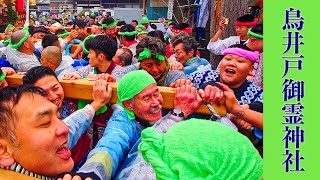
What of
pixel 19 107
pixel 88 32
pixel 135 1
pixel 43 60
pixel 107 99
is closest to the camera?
pixel 19 107

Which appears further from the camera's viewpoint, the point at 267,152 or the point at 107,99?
the point at 107,99

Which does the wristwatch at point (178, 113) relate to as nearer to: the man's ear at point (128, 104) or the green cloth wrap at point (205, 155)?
the man's ear at point (128, 104)

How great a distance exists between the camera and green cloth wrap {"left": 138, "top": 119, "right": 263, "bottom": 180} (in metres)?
1.01

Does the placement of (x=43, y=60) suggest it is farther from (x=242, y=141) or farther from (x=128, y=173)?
(x=242, y=141)

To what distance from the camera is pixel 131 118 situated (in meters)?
2.16

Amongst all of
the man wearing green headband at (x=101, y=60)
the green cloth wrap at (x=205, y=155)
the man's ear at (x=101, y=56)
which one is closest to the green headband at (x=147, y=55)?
the man wearing green headband at (x=101, y=60)

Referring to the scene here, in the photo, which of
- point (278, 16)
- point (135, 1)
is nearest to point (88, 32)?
point (278, 16)

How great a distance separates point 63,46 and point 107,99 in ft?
15.2

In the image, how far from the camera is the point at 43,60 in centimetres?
401

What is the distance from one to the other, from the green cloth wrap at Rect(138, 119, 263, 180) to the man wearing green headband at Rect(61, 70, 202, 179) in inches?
26.6

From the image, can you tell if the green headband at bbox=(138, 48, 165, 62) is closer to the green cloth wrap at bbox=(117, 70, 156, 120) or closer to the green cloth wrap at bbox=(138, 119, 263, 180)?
the green cloth wrap at bbox=(117, 70, 156, 120)

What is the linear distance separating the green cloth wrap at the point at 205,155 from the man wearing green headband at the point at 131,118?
68cm

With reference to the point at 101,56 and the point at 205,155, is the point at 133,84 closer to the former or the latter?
the point at 205,155

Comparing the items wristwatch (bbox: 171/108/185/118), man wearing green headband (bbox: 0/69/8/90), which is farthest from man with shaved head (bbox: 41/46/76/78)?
wristwatch (bbox: 171/108/185/118)
